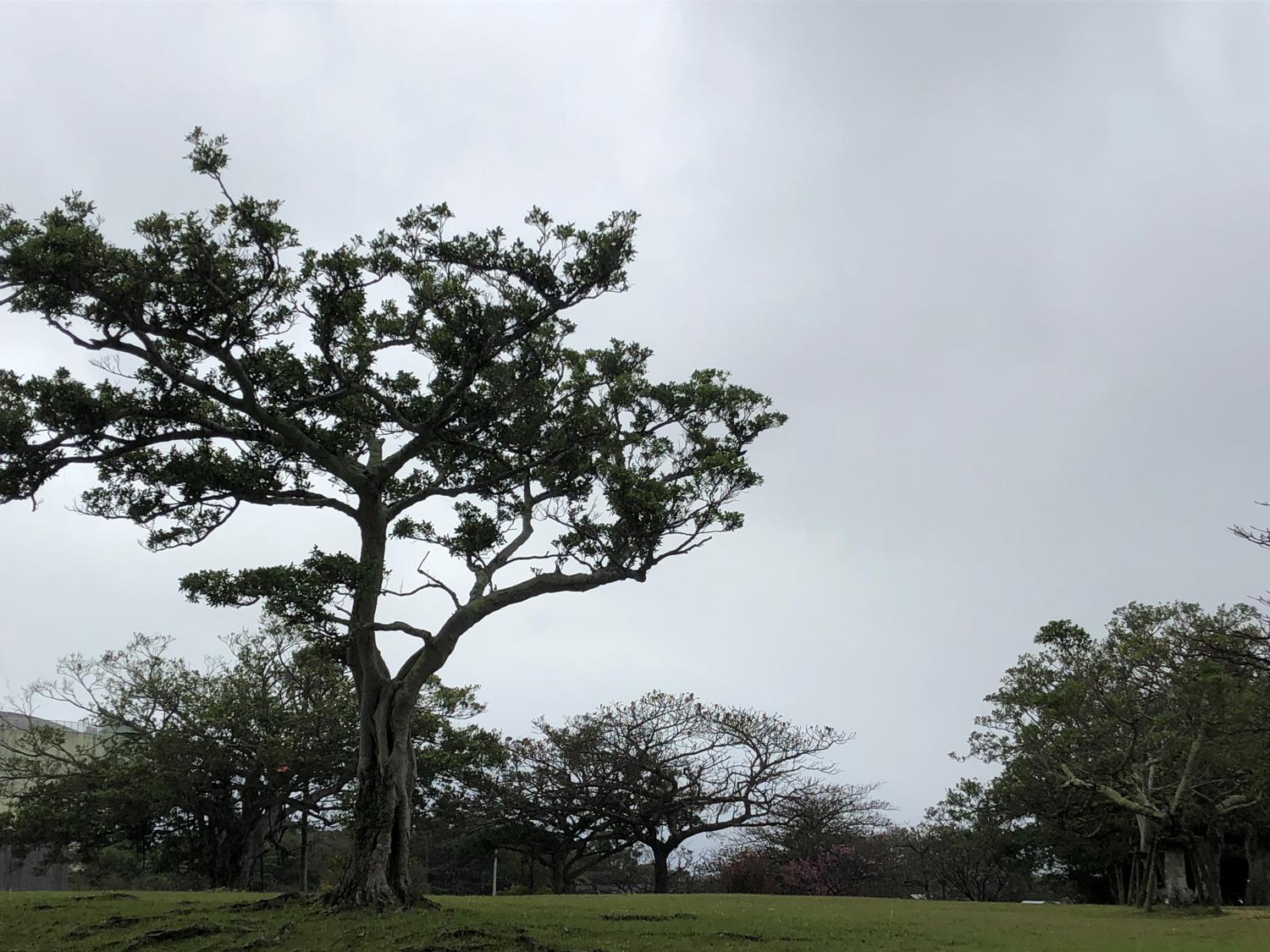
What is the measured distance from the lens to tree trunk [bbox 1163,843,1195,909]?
22562mm

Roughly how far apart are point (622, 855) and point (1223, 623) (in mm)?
29572

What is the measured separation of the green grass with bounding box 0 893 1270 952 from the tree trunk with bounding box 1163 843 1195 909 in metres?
4.58

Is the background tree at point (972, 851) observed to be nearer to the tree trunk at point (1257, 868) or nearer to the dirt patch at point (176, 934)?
the tree trunk at point (1257, 868)

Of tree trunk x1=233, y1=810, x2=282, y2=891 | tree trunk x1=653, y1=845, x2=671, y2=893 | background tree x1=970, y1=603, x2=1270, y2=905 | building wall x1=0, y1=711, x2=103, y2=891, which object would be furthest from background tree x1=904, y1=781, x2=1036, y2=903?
building wall x1=0, y1=711, x2=103, y2=891

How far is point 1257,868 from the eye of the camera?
29.9 m

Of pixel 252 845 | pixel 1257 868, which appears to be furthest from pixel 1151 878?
pixel 252 845

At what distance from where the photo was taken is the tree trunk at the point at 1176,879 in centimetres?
2256

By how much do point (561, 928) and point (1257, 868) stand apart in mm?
27390

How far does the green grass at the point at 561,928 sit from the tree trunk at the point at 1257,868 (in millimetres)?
13507

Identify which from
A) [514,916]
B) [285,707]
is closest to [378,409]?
[514,916]

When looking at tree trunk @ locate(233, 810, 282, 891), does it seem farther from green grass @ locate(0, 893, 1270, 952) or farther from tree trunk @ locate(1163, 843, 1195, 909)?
tree trunk @ locate(1163, 843, 1195, 909)

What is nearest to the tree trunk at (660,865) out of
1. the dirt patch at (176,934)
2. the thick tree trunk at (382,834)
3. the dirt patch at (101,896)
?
the dirt patch at (101,896)

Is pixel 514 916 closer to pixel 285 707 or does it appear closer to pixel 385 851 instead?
pixel 385 851

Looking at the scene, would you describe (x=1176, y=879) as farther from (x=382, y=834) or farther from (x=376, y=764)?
(x=376, y=764)
